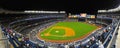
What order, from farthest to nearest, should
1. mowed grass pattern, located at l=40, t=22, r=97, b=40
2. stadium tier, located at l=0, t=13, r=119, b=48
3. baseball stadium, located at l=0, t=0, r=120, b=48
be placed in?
mowed grass pattern, located at l=40, t=22, r=97, b=40 < stadium tier, located at l=0, t=13, r=119, b=48 < baseball stadium, located at l=0, t=0, r=120, b=48

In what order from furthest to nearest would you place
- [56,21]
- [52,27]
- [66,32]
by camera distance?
[56,21] → [52,27] → [66,32]

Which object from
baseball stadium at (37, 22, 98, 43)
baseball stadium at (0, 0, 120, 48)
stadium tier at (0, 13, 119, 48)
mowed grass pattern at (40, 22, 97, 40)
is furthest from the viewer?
mowed grass pattern at (40, 22, 97, 40)

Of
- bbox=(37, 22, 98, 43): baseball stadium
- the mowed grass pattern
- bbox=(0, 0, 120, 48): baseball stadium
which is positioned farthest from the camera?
the mowed grass pattern

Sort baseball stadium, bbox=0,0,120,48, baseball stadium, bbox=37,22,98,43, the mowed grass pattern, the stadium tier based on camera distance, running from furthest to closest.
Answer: the mowed grass pattern
baseball stadium, bbox=37,22,98,43
the stadium tier
baseball stadium, bbox=0,0,120,48

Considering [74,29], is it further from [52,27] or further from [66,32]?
[52,27]

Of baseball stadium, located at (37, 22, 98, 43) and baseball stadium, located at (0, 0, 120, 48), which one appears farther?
baseball stadium, located at (37, 22, 98, 43)

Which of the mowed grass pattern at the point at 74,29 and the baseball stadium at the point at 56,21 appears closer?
the baseball stadium at the point at 56,21

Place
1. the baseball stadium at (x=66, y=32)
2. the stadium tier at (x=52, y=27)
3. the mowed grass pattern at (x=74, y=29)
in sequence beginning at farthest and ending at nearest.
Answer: the mowed grass pattern at (x=74, y=29), the baseball stadium at (x=66, y=32), the stadium tier at (x=52, y=27)

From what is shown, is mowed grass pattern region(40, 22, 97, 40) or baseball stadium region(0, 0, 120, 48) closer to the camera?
baseball stadium region(0, 0, 120, 48)

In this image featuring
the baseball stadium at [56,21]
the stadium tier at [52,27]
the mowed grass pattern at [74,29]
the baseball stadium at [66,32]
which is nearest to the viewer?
the baseball stadium at [56,21]

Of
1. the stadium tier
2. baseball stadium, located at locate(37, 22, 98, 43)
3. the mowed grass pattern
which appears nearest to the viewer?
the stadium tier

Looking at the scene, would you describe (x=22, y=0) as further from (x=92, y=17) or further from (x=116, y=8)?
(x=116, y=8)

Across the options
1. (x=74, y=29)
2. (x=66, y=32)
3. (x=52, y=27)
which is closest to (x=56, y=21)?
(x=52, y=27)
